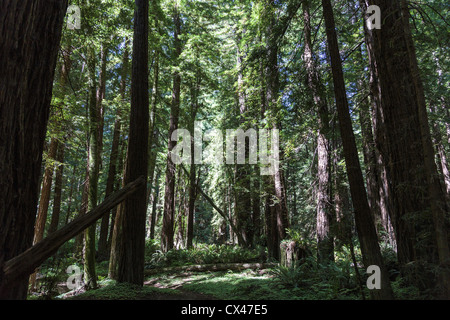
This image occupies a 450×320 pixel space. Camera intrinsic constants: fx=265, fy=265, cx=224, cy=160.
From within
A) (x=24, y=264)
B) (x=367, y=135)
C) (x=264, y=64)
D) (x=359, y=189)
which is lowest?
(x=24, y=264)

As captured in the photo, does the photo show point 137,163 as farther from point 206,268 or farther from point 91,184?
point 206,268

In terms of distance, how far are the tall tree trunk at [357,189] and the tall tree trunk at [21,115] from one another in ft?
15.6

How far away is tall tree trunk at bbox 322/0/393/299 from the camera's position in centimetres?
→ 432

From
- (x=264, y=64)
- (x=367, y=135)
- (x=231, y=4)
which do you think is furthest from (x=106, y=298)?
(x=231, y=4)

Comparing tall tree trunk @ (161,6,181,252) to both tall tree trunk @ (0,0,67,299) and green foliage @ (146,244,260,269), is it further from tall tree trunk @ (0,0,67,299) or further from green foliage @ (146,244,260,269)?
tall tree trunk @ (0,0,67,299)

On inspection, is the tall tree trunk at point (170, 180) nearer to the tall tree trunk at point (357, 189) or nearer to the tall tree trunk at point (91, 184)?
the tall tree trunk at point (91, 184)

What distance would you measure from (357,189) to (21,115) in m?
5.06

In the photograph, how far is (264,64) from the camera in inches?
277

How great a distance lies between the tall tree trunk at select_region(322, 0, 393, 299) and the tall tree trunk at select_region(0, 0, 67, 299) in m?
4.75

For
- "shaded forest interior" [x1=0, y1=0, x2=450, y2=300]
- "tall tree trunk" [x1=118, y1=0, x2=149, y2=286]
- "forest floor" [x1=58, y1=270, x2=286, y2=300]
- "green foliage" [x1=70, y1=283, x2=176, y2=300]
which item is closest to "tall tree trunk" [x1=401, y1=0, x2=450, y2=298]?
"shaded forest interior" [x1=0, y1=0, x2=450, y2=300]

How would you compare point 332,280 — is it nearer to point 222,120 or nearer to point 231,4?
point 222,120

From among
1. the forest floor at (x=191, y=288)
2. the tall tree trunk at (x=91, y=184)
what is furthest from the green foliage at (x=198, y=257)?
the tall tree trunk at (x=91, y=184)

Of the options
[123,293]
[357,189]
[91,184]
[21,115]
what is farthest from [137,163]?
[357,189]
